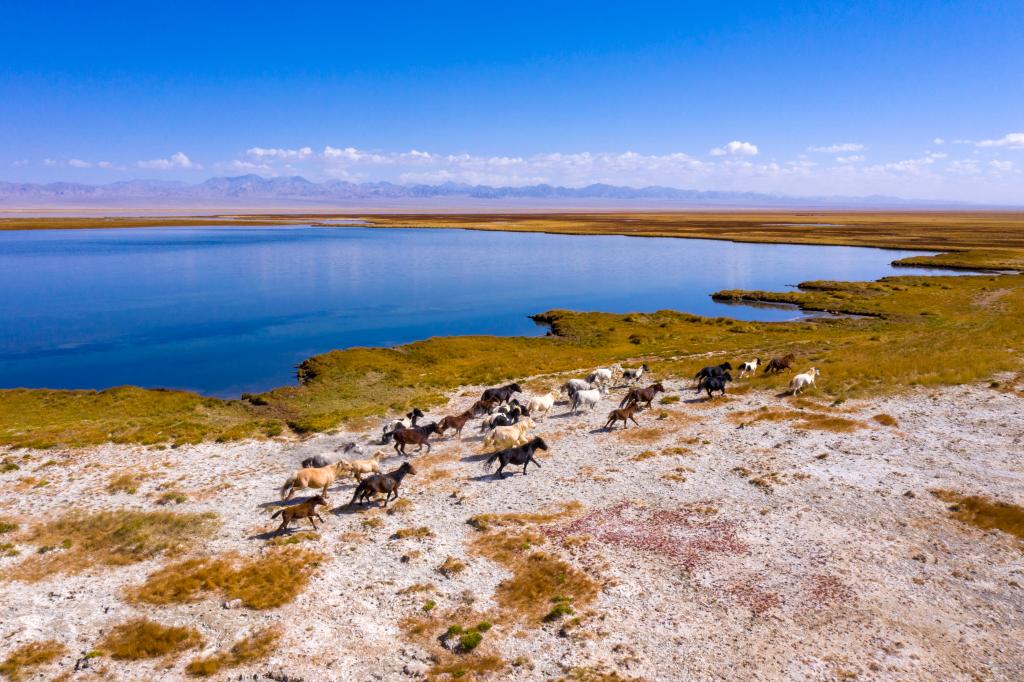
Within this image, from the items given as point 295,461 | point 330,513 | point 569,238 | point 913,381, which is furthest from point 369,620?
point 569,238

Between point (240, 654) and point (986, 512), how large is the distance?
70.0 ft

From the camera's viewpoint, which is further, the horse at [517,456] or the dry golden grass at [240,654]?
the horse at [517,456]

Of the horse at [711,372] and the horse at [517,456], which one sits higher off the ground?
the horse at [711,372]

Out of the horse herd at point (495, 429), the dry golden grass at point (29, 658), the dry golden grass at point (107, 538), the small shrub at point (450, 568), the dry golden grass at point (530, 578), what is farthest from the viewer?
the horse herd at point (495, 429)

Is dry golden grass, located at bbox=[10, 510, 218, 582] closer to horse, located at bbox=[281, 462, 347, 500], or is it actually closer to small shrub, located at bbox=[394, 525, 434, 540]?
horse, located at bbox=[281, 462, 347, 500]

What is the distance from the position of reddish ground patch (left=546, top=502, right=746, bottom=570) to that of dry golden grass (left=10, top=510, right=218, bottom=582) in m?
12.1

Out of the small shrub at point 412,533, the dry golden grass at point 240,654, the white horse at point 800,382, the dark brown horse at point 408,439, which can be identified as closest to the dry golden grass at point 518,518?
the small shrub at point 412,533

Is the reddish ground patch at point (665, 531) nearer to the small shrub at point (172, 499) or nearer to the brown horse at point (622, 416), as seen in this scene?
the brown horse at point (622, 416)

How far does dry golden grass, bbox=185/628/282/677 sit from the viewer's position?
12.5 meters

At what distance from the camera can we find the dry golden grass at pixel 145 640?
13133mm

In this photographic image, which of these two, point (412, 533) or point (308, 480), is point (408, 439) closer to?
point (308, 480)

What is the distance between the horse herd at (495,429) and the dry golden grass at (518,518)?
11.8 ft

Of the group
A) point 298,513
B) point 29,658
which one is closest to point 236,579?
point 298,513

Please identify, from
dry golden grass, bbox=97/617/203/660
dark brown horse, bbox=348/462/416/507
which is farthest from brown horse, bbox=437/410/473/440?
dry golden grass, bbox=97/617/203/660
